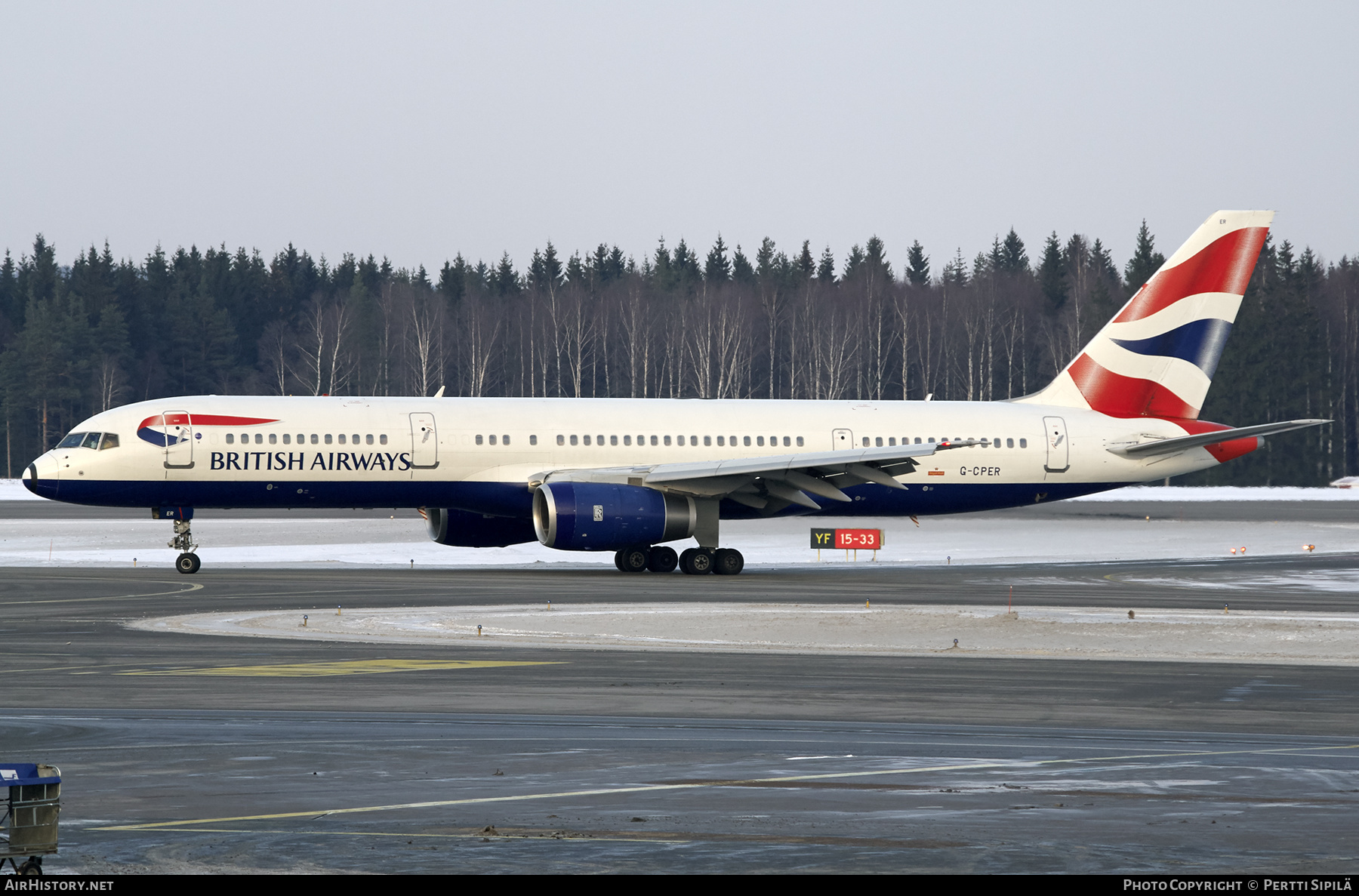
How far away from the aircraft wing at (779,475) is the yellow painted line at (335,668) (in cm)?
1522

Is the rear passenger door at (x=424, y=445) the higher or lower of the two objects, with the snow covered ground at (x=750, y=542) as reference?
higher

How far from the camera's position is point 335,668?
719 inches

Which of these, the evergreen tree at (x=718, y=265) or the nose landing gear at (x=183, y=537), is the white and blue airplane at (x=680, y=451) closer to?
the nose landing gear at (x=183, y=537)

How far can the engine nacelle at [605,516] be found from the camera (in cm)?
3269

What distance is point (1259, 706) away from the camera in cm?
1565

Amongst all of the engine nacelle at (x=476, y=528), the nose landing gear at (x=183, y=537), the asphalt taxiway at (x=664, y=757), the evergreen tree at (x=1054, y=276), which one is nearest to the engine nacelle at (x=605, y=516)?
the engine nacelle at (x=476, y=528)

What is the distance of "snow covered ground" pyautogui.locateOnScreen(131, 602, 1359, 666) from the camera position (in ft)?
68.8

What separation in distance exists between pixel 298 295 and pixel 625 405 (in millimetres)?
121689

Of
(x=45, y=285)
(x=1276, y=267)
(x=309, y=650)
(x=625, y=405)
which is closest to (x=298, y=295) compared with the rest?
(x=45, y=285)

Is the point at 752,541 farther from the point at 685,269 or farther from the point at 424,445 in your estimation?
the point at 685,269

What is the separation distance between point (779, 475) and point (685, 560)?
9.83 feet

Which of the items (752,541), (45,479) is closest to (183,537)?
(45,479)

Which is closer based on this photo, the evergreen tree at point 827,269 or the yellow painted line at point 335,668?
the yellow painted line at point 335,668

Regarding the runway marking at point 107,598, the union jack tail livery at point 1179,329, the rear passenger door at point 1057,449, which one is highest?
the union jack tail livery at point 1179,329
